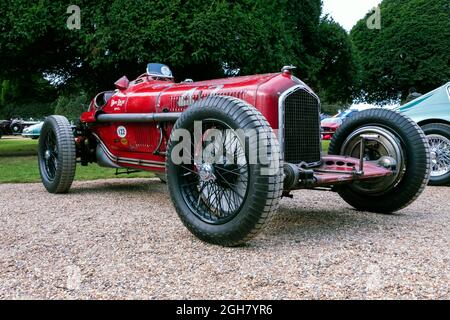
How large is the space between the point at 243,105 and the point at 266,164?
54cm

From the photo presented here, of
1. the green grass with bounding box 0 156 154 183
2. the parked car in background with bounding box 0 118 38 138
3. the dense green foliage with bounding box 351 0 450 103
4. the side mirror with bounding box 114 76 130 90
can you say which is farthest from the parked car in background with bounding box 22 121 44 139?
the side mirror with bounding box 114 76 130 90

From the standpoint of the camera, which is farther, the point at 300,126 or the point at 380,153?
the point at 380,153

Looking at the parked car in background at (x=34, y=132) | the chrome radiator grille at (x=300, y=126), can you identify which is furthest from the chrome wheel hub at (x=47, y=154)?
the parked car in background at (x=34, y=132)

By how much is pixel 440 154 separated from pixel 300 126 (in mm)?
4431

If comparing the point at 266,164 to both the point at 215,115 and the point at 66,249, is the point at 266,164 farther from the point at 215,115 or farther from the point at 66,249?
the point at 66,249

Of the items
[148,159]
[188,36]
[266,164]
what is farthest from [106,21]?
[266,164]

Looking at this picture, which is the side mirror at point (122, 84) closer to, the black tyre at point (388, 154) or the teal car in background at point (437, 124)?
the black tyre at point (388, 154)

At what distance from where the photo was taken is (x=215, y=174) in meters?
3.74

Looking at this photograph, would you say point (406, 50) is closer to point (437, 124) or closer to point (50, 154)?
point (437, 124)

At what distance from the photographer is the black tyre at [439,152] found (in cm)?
759

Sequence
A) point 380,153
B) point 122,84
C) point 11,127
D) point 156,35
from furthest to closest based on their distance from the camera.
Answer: point 11,127 → point 156,35 → point 122,84 → point 380,153

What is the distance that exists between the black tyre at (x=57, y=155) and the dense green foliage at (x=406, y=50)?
21.2 m

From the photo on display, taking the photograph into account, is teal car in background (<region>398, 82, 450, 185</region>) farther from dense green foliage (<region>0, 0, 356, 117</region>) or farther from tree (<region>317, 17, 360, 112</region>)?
tree (<region>317, 17, 360, 112</region>)

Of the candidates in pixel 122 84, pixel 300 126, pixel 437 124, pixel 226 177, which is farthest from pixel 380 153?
pixel 437 124
